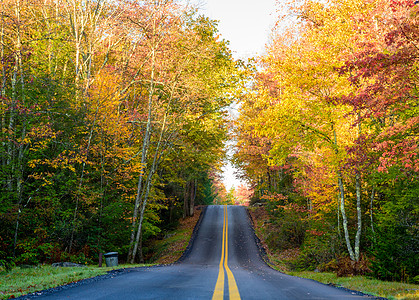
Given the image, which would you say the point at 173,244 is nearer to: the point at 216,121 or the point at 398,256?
the point at 216,121

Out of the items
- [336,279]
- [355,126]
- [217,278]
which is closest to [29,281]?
[217,278]

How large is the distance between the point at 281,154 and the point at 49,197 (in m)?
11.1

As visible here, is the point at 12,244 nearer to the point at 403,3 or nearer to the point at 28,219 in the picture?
the point at 28,219

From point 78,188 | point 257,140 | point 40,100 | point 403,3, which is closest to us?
point 403,3

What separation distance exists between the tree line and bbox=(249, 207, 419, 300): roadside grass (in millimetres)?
9336

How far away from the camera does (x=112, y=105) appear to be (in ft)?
62.5

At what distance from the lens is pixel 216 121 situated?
77.2 ft

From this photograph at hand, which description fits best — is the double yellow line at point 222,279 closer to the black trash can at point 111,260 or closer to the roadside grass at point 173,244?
the roadside grass at point 173,244

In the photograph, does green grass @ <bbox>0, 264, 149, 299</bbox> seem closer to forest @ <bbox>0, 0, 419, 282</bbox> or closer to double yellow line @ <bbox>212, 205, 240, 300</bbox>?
forest @ <bbox>0, 0, 419, 282</bbox>

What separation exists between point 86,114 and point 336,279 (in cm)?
1418

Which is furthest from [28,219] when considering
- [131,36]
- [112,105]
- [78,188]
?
[131,36]

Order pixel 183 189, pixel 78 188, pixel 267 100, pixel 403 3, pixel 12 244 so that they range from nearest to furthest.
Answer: pixel 403 3 < pixel 12 244 < pixel 78 188 < pixel 267 100 < pixel 183 189

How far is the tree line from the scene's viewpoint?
44.8 ft

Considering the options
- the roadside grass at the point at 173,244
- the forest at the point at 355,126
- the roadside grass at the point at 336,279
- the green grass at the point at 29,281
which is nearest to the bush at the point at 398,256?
the forest at the point at 355,126
